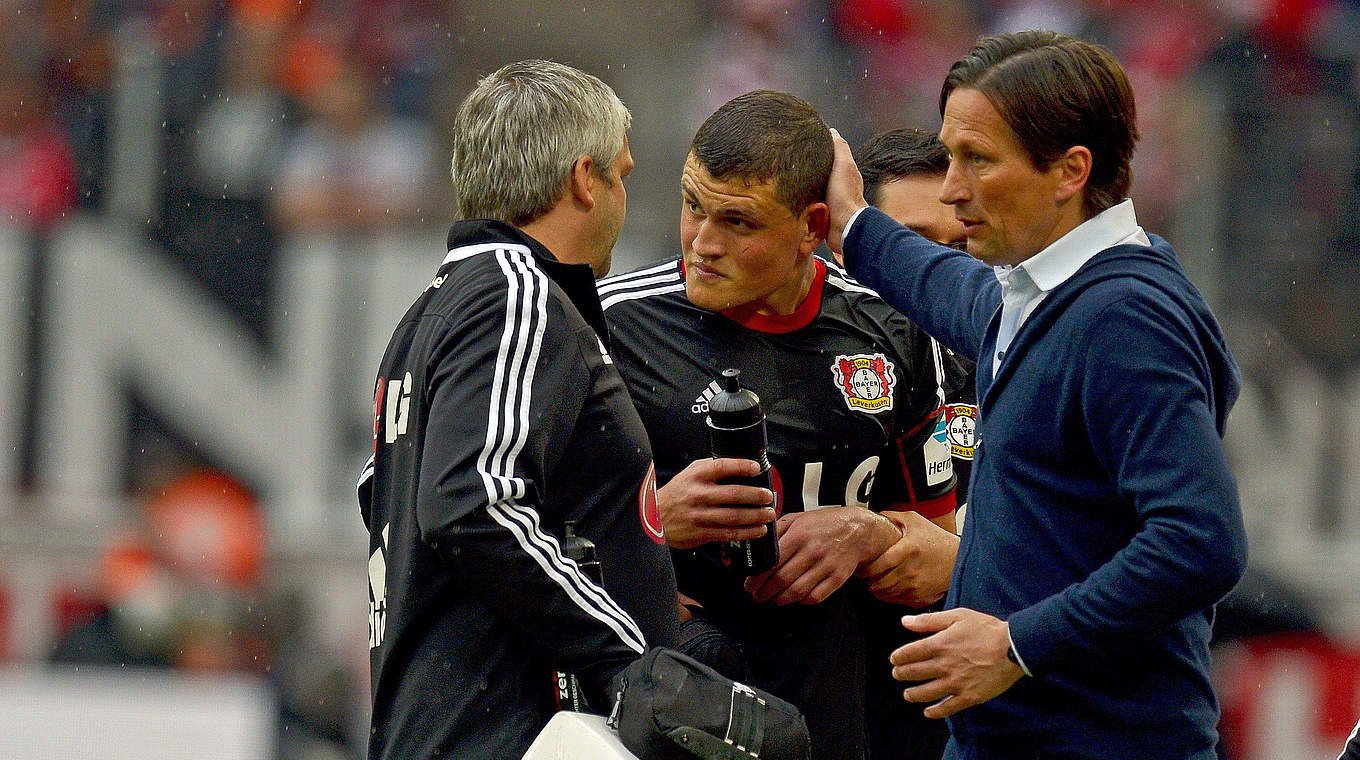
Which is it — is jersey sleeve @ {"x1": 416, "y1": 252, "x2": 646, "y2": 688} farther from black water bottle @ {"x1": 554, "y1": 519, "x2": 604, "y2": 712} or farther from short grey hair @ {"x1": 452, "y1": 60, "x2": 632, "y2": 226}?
short grey hair @ {"x1": 452, "y1": 60, "x2": 632, "y2": 226}

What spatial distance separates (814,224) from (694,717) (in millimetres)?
1187

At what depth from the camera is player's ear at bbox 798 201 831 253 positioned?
11.0 ft

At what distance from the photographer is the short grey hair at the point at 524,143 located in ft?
9.75

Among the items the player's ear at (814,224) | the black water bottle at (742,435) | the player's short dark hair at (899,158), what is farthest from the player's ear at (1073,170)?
the player's short dark hair at (899,158)

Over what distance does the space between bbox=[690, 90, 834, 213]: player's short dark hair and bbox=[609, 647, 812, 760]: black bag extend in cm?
104

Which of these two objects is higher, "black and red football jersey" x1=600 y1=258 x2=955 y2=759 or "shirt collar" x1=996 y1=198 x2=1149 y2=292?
"shirt collar" x1=996 y1=198 x2=1149 y2=292

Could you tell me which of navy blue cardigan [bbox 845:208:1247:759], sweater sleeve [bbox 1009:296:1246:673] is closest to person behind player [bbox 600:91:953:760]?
navy blue cardigan [bbox 845:208:1247:759]

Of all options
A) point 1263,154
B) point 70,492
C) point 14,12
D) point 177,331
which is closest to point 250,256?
point 177,331

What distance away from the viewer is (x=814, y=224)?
3.37 metres

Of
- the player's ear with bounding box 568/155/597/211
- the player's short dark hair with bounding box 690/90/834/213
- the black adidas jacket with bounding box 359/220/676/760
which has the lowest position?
the black adidas jacket with bounding box 359/220/676/760

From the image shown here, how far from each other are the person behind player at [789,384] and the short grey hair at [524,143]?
0.35 m

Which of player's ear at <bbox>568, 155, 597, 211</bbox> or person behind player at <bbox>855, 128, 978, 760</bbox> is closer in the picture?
player's ear at <bbox>568, 155, 597, 211</bbox>

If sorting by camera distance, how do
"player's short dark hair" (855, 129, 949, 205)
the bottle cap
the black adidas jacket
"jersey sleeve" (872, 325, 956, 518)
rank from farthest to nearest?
1. "player's short dark hair" (855, 129, 949, 205)
2. "jersey sleeve" (872, 325, 956, 518)
3. the bottle cap
4. the black adidas jacket

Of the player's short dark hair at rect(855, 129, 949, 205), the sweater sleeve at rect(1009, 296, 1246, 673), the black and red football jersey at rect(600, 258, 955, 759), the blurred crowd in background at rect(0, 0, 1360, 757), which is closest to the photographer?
the sweater sleeve at rect(1009, 296, 1246, 673)
